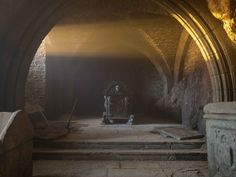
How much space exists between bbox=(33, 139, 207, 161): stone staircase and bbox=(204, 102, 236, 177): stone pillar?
1736mm

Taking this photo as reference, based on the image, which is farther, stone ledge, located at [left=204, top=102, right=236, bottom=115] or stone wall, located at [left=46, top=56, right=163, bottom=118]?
stone wall, located at [left=46, top=56, right=163, bottom=118]

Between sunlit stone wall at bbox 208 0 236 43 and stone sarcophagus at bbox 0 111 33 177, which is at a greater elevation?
sunlit stone wall at bbox 208 0 236 43

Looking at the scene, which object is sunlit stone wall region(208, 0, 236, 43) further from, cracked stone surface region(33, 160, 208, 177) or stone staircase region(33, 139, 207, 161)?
cracked stone surface region(33, 160, 208, 177)

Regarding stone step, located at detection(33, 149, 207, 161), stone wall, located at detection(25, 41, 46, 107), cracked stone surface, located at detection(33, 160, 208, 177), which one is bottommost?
cracked stone surface, located at detection(33, 160, 208, 177)

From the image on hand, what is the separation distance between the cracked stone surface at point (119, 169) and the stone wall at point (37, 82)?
16.1ft

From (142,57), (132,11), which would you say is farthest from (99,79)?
(132,11)

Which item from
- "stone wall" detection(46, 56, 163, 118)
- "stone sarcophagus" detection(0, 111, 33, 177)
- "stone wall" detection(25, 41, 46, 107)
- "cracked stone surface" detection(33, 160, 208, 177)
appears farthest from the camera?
"stone wall" detection(46, 56, 163, 118)

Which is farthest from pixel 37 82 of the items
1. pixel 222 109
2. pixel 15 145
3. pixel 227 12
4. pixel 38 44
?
pixel 222 109

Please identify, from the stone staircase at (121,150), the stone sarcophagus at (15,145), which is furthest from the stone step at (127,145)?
the stone sarcophagus at (15,145)

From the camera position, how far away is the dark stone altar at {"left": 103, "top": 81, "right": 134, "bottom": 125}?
29.8 feet

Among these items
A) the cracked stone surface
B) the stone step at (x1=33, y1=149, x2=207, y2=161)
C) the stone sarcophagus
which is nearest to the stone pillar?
the cracked stone surface

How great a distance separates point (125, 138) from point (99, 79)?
906cm

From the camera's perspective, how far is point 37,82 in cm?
949

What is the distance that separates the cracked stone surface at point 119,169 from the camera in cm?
397
